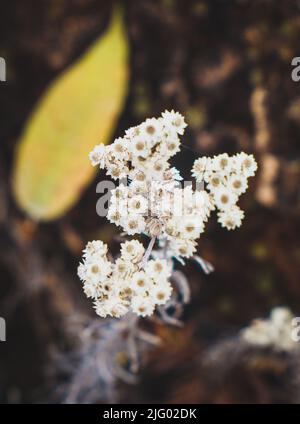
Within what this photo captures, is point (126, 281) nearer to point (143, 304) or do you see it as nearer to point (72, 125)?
point (143, 304)

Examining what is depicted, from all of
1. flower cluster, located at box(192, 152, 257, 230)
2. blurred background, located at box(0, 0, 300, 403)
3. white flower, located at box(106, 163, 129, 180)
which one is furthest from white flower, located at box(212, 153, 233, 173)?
blurred background, located at box(0, 0, 300, 403)

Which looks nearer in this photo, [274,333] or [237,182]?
[237,182]

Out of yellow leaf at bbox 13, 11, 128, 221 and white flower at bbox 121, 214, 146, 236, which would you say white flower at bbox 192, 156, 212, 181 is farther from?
yellow leaf at bbox 13, 11, 128, 221

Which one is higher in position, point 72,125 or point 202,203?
point 72,125

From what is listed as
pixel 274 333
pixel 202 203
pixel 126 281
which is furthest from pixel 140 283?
pixel 274 333

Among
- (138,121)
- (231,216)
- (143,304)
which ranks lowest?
(143,304)

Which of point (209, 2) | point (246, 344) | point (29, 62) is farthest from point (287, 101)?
point (29, 62)

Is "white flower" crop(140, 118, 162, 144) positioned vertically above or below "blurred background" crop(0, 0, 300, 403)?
below

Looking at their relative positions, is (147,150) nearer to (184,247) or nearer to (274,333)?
(184,247)
